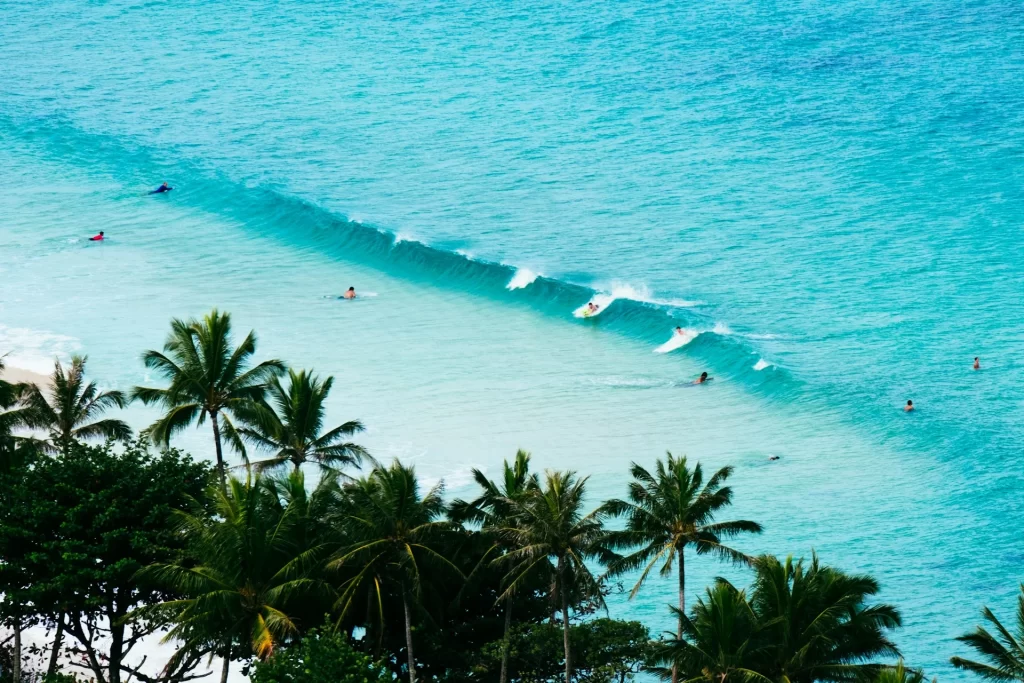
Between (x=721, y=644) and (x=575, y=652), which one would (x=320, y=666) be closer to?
(x=721, y=644)

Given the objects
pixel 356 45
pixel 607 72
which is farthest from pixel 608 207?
pixel 356 45

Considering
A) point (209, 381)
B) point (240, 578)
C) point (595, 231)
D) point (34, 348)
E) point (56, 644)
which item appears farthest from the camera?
point (595, 231)

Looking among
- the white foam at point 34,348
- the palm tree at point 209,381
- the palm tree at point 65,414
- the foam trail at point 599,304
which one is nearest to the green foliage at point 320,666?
the palm tree at point 209,381

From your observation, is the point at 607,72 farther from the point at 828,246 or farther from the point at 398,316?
the point at 398,316

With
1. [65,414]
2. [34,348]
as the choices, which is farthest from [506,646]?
[34,348]

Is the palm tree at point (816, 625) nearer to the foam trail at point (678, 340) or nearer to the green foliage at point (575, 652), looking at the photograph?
the green foliage at point (575, 652)

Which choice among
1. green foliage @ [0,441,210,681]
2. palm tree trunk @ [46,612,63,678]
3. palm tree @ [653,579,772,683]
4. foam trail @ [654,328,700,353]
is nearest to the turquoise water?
foam trail @ [654,328,700,353]
